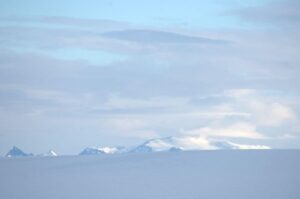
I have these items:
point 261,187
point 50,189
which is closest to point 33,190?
point 50,189

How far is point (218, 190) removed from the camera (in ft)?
295

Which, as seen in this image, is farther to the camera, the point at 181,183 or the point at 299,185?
Result: the point at 181,183

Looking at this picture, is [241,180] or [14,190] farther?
[241,180]

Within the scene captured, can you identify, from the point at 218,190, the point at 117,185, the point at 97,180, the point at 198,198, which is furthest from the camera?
the point at 97,180

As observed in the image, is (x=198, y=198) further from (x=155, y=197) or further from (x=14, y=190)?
(x=14, y=190)

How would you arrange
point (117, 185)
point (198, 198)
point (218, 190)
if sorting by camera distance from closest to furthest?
1. point (198, 198)
2. point (218, 190)
3. point (117, 185)

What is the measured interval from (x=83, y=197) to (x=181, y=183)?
80.9 ft

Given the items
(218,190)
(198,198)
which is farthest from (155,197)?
(218,190)

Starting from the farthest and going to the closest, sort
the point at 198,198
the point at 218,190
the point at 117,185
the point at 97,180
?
the point at 97,180
the point at 117,185
the point at 218,190
the point at 198,198

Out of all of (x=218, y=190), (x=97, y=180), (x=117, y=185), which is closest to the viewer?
(x=218, y=190)

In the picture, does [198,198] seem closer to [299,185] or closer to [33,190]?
[299,185]

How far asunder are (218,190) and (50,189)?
24203 millimetres

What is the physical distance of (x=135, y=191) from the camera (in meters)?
91.4

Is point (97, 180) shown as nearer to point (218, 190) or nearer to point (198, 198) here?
point (218, 190)
